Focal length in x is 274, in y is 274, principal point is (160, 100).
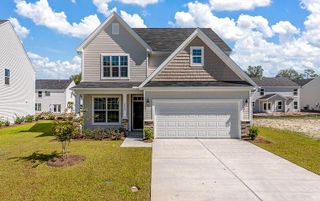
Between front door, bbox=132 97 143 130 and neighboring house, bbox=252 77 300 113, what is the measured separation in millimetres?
37757

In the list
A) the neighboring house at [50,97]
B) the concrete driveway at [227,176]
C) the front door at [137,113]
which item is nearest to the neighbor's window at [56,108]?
the neighboring house at [50,97]

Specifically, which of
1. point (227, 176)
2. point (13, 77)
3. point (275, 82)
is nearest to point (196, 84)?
point (227, 176)

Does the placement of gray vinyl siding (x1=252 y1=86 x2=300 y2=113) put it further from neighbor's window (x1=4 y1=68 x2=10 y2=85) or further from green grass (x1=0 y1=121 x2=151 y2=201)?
green grass (x1=0 y1=121 x2=151 y2=201)

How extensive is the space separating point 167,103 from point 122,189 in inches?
373

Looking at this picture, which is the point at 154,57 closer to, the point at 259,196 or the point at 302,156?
the point at 302,156

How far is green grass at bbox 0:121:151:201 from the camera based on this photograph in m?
6.97

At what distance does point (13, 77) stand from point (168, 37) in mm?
16207

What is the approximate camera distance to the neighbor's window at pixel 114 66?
64.5 ft

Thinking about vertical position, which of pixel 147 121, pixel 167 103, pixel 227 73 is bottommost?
pixel 147 121

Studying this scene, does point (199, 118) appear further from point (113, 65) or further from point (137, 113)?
point (113, 65)

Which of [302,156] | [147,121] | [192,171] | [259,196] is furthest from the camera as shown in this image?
[147,121]

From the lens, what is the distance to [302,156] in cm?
1152

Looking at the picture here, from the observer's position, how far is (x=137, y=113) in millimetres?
19844

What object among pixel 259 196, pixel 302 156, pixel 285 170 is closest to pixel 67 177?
pixel 259 196
